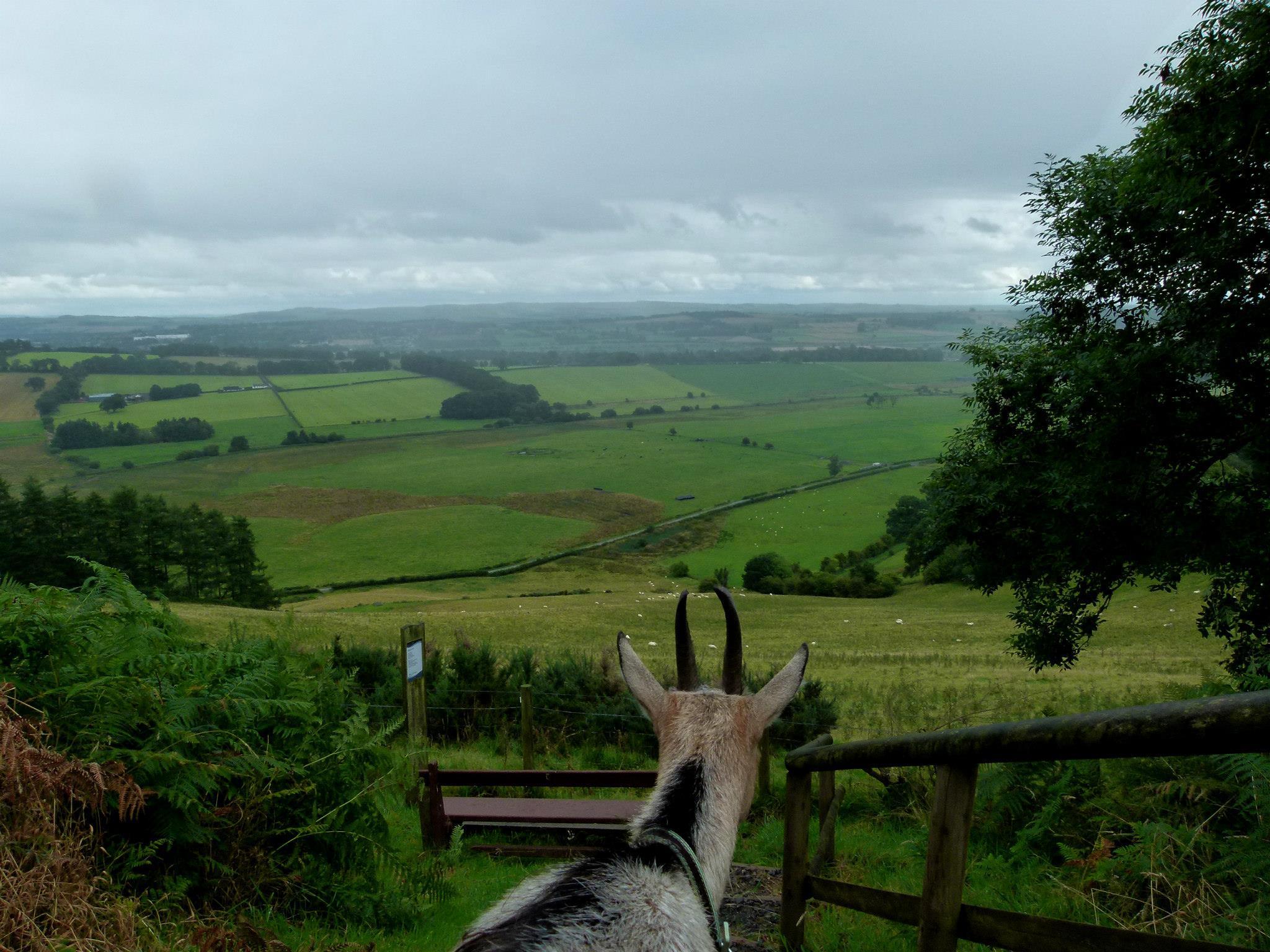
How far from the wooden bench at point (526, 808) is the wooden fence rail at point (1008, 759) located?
4.38 metres

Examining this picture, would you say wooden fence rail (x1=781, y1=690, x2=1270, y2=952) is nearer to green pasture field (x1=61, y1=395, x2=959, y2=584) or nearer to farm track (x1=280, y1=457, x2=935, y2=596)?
farm track (x1=280, y1=457, x2=935, y2=596)

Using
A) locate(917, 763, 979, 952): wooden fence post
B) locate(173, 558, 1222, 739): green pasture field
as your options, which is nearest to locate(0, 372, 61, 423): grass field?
locate(173, 558, 1222, 739): green pasture field

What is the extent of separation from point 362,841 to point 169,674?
1641mm

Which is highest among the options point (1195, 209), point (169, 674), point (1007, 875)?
point (1195, 209)

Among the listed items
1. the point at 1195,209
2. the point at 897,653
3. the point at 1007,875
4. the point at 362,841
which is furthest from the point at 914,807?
the point at 897,653

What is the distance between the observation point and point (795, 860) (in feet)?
14.5

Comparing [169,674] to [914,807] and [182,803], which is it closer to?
[182,803]

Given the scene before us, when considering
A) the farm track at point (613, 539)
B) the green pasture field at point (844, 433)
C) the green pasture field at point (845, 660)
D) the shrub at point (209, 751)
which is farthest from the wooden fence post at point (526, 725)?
the green pasture field at point (844, 433)

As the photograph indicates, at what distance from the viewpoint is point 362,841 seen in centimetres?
568

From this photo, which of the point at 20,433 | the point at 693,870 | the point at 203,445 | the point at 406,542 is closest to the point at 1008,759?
the point at 693,870

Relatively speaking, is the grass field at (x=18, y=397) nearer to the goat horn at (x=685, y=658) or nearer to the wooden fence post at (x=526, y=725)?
the wooden fence post at (x=526, y=725)

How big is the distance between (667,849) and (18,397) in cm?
20678

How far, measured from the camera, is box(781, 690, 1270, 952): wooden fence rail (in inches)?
64.9

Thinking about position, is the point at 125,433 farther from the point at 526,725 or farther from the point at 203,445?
the point at 526,725
